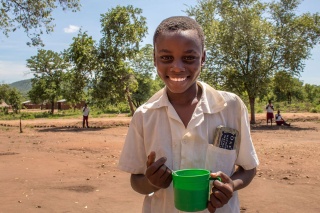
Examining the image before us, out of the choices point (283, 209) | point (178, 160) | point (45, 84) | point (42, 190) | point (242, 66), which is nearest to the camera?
point (178, 160)

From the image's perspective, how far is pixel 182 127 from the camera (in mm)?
1638

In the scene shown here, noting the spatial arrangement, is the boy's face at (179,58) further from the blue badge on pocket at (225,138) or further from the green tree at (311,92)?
the green tree at (311,92)

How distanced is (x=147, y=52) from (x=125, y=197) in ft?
106

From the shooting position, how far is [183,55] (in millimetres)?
1604

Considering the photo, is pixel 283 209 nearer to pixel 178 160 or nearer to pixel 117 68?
pixel 178 160

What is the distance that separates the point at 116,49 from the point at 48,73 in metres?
29.9

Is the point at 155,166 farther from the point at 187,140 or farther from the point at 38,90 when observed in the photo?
the point at 38,90

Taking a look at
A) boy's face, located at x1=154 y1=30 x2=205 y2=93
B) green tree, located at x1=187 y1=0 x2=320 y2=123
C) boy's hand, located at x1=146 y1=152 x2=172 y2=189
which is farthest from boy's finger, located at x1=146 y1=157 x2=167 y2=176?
green tree, located at x1=187 y1=0 x2=320 y2=123

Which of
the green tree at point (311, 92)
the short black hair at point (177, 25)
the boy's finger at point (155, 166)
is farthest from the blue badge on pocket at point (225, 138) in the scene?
the green tree at point (311, 92)

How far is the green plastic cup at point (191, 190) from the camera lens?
1.31 m

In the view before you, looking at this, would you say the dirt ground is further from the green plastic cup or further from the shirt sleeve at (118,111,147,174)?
the green plastic cup

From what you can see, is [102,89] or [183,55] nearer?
[183,55]

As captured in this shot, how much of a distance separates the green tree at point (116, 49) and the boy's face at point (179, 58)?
61.1ft

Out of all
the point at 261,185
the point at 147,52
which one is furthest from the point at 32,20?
the point at 147,52
